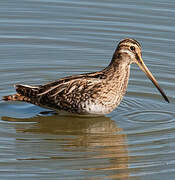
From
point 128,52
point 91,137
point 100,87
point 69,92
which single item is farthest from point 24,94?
point 128,52

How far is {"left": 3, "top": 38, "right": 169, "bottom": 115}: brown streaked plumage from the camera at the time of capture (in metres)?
11.5

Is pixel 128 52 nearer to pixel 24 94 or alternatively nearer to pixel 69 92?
pixel 69 92

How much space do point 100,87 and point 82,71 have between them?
2570mm

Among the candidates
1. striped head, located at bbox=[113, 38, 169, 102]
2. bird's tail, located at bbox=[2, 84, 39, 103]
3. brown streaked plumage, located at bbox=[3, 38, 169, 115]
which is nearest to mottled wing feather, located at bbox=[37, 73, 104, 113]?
brown streaked plumage, located at bbox=[3, 38, 169, 115]

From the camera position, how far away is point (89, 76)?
462 inches

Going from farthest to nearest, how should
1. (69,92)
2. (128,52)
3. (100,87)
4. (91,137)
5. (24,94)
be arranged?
(24,94)
(69,92)
(100,87)
(128,52)
(91,137)

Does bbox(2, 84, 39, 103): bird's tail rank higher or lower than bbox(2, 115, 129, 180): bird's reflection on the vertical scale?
higher

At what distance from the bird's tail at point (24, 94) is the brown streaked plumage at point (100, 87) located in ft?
1.26

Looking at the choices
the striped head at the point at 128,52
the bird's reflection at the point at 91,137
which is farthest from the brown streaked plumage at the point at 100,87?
the bird's reflection at the point at 91,137

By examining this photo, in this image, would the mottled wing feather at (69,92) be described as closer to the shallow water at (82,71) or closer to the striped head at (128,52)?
the shallow water at (82,71)

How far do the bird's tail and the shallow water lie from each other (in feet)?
0.94

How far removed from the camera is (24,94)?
12227mm

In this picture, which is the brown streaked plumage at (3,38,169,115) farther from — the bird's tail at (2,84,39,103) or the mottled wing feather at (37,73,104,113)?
the bird's tail at (2,84,39,103)

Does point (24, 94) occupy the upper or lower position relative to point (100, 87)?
lower
